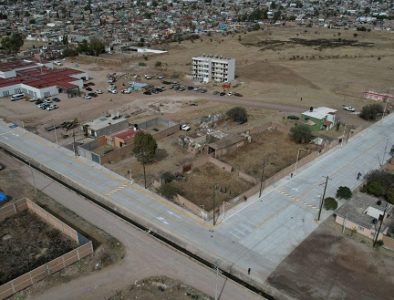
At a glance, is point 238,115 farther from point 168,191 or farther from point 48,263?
point 48,263

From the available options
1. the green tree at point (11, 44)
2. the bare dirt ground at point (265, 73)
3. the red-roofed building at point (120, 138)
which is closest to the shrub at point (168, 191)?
the red-roofed building at point (120, 138)

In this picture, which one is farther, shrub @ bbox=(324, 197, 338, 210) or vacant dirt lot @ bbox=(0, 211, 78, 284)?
shrub @ bbox=(324, 197, 338, 210)

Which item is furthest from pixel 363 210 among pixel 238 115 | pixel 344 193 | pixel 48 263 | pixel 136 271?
pixel 48 263

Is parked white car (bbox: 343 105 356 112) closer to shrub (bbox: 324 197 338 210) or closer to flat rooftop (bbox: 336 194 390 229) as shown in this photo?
flat rooftop (bbox: 336 194 390 229)

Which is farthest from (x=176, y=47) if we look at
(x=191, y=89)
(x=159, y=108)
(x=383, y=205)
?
(x=383, y=205)

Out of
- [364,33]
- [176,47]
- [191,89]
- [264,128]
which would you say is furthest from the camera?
[364,33]

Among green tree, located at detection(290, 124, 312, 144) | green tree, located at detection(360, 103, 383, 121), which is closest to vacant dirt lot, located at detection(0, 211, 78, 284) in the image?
green tree, located at detection(290, 124, 312, 144)

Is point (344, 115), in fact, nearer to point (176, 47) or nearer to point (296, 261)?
point (296, 261)
